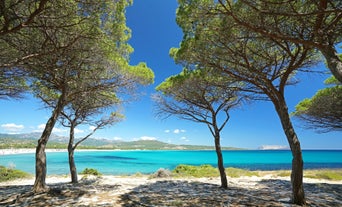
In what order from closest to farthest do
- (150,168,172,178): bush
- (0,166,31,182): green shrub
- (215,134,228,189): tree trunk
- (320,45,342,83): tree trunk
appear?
(320,45,342,83): tree trunk → (215,134,228,189): tree trunk → (0,166,31,182): green shrub → (150,168,172,178): bush

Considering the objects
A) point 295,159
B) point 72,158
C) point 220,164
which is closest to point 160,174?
point 72,158

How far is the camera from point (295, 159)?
241 inches

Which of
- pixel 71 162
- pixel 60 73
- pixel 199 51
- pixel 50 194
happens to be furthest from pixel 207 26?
pixel 71 162

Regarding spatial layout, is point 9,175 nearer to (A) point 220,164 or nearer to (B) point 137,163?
(A) point 220,164

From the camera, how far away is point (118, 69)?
27.4 feet

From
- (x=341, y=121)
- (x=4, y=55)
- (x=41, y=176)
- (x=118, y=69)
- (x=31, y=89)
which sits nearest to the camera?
(x=4, y=55)

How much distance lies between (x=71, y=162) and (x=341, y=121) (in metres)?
16.7

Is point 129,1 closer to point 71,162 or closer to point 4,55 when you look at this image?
point 4,55

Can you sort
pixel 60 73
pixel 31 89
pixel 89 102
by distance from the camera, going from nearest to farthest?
1. pixel 60 73
2. pixel 31 89
3. pixel 89 102

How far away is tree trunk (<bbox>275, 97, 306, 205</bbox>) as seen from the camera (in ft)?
19.4

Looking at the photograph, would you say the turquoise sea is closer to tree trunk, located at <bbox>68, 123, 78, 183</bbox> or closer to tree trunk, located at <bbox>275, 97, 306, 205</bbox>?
tree trunk, located at <bbox>68, 123, 78, 183</bbox>

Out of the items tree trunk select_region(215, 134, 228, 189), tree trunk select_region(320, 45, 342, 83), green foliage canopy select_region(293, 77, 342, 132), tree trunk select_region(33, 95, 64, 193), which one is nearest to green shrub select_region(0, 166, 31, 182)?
tree trunk select_region(33, 95, 64, 193)

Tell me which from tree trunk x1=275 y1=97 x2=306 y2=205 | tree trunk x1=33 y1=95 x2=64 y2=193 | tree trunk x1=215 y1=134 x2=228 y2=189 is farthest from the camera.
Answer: tree trunk x1=215 y1=134 x2=228 y2=189

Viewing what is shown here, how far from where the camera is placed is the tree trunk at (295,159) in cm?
590
